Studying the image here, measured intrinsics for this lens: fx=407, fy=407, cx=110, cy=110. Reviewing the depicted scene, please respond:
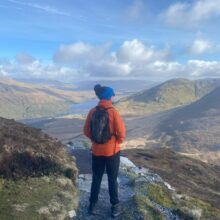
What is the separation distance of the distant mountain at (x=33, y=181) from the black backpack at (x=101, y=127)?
292 cm

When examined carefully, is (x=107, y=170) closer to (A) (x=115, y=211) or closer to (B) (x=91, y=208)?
(A) (x=115, y=211)

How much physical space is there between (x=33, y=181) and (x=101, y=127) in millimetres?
4173

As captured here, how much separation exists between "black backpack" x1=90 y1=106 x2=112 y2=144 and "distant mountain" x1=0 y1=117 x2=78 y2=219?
9.58 feet

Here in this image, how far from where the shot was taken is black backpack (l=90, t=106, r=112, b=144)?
45.3 feet

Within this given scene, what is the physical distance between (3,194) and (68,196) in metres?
2.70

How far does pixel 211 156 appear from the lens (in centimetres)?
17188

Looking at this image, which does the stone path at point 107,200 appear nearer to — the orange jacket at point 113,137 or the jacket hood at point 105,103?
the orange jacket at point 113,137

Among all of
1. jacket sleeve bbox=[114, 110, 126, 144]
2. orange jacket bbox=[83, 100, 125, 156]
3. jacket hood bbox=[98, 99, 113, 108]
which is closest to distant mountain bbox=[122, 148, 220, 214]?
orange jacket bbox=[83, 100, 125, 156]

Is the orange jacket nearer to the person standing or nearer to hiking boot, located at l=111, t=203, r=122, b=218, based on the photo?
the person standing

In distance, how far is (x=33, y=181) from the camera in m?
16.0

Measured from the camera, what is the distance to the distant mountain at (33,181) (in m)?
13.6

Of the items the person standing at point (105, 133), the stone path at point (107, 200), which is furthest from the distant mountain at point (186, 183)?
the person standing at point (105, 133)

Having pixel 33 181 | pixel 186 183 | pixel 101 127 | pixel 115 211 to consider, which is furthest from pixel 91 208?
pixel 186 183

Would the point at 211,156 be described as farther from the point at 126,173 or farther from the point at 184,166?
the point at 126,173
